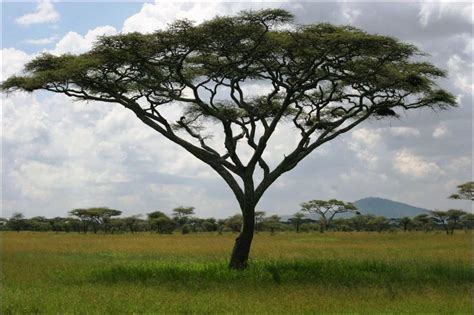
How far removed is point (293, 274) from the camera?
776 inches

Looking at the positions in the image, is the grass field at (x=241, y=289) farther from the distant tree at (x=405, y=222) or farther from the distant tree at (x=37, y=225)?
the distant tree at (x=37, y=225)

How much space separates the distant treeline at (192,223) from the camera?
9606 cm

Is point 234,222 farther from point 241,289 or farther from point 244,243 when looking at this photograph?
point 241,289

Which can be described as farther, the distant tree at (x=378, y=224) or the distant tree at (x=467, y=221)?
the distant tree at (x=378, y=224)

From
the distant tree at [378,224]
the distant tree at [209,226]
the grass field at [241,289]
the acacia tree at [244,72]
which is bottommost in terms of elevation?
the grass field at [241,289]

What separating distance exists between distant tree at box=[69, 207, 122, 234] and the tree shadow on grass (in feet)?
243

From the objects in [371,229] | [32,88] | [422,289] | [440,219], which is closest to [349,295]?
[422,289]

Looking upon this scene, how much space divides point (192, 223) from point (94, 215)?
70.5ft

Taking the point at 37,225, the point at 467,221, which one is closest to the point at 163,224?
the point at 37,225

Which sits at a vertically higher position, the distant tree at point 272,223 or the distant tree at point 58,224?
the distant tree at point 272,223

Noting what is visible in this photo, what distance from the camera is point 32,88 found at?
22.2 metres

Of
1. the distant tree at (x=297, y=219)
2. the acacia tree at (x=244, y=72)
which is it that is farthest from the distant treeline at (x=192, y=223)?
the acacia tree at (x=244, y=72)

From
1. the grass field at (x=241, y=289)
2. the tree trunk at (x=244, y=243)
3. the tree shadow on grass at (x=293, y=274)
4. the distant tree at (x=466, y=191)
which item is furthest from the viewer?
the distant tree at (x=466, y=191)

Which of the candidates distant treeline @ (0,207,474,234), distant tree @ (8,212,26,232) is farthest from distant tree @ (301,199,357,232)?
distant tree @ (8,212,26,232)
